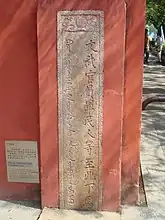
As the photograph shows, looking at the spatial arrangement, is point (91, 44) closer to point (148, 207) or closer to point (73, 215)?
point (73, 215)

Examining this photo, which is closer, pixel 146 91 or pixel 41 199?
pixel 41 199

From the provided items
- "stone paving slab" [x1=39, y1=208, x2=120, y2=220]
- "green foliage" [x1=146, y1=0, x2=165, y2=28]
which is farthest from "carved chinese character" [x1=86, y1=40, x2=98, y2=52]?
"green foliage" [x1=146, y1=0, x2=165, y2=28]

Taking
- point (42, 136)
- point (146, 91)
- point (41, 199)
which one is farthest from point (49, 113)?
point (146, 91)

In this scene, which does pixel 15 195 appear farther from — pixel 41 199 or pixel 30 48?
pixel 30 48

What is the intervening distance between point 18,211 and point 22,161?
508 mm

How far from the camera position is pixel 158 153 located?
19.6ft

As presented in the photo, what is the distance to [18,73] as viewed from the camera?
4043mm

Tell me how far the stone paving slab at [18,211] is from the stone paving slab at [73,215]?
0.10 m

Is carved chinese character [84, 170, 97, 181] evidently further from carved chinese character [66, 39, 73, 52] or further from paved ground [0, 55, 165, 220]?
carved chinese character [66, 39, 73, 52]

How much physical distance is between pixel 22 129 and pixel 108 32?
131cm

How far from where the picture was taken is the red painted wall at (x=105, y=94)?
376 cm

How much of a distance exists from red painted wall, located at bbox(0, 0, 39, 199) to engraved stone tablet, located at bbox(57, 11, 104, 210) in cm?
32

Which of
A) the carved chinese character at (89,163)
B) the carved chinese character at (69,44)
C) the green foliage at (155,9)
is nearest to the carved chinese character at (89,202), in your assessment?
the carved chinese character at (89,163)

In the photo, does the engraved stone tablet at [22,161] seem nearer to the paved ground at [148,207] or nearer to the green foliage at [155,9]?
the paved ground at [148,207]
